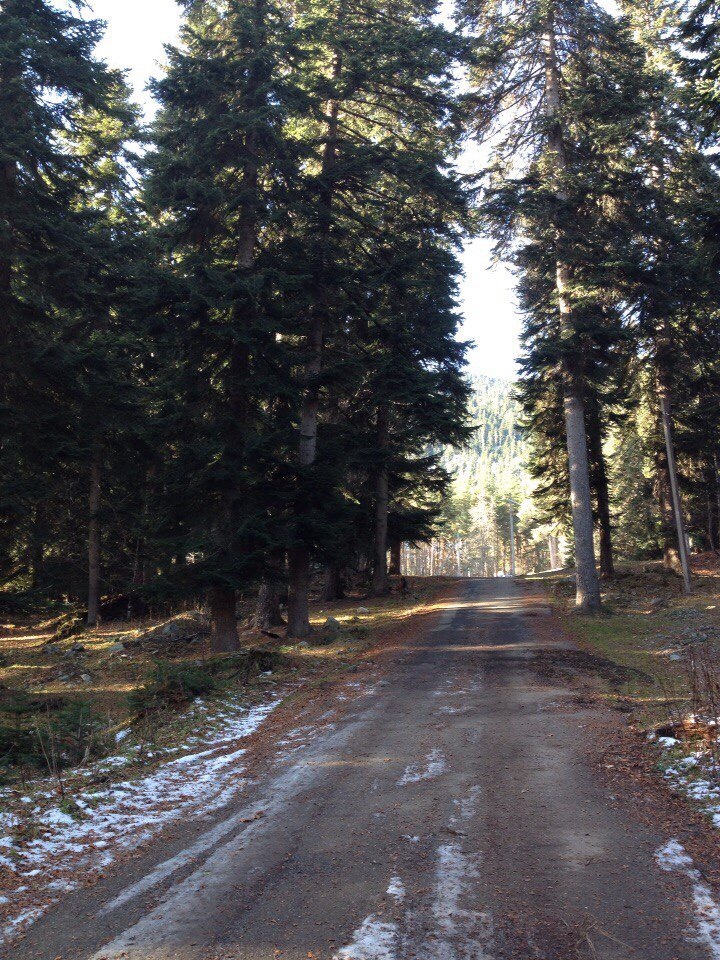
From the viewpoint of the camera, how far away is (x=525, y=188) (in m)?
22.6

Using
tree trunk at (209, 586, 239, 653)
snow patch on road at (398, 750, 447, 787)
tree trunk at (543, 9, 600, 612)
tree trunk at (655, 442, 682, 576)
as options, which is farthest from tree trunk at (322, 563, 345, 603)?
snow patch on road at (398, 750, 447, 787)

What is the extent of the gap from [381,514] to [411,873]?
23.4 m

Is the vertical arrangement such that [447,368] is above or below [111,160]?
below

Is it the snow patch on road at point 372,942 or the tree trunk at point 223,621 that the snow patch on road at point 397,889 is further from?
the tree trunk at point 223,621

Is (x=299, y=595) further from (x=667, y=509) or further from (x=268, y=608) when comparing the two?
(x=667, y=509)

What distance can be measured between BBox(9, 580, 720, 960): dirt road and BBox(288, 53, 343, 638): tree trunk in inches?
365

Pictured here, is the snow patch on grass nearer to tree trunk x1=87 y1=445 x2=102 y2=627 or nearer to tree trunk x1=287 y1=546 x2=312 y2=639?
tree trunk x1=287 y1=546 x2=312 y2=639

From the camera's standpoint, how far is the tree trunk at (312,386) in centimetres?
1784

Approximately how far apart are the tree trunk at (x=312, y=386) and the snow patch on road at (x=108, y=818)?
897 centimetres

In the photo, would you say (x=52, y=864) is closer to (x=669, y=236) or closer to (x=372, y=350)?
(x=372, y=350)

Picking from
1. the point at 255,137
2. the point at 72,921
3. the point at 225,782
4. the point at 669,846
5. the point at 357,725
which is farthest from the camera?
the point at 255,137

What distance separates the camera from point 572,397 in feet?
73.6

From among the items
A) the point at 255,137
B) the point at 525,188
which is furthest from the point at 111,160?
the point at 525,188

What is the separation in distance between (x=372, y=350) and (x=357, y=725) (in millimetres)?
15465
